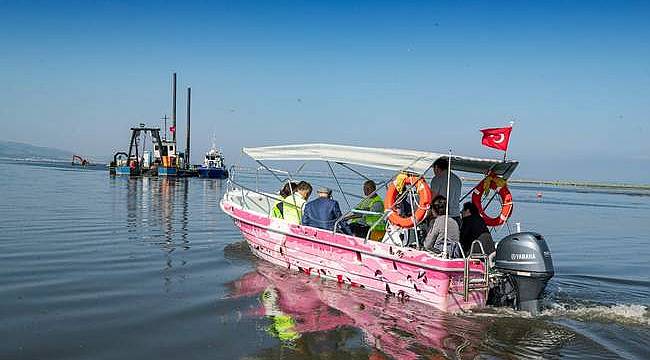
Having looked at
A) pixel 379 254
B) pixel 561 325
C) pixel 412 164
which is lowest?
pixel 561 325

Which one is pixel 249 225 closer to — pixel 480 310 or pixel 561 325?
pixel 480 310

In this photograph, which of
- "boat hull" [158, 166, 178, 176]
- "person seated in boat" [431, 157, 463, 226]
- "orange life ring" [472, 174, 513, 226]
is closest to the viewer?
"person seated in boat" [431, 157, 463, 226]

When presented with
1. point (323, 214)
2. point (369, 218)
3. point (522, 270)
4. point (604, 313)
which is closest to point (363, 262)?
point (323, 214)

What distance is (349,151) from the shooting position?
958 centimetres

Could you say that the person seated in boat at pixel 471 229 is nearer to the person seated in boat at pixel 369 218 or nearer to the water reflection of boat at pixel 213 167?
the person seated in boat at pixel 369 218

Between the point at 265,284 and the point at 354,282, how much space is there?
1.49 meters

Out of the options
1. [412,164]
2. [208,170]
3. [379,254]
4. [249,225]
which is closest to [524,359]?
[379,254]

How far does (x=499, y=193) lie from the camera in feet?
30.9

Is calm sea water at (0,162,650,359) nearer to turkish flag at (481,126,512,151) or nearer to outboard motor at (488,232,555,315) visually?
outboard motor at (488,232,555,315)

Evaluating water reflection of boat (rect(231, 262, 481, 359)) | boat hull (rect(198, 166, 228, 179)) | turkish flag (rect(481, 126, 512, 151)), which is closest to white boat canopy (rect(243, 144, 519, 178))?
turkish flag (rect(481, 126, 512, 151))

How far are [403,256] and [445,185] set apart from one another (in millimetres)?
1647

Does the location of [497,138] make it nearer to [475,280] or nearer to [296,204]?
[475,280]

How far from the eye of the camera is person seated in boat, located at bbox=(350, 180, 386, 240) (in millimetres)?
9891

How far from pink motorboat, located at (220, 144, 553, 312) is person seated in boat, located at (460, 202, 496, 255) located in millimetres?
167
